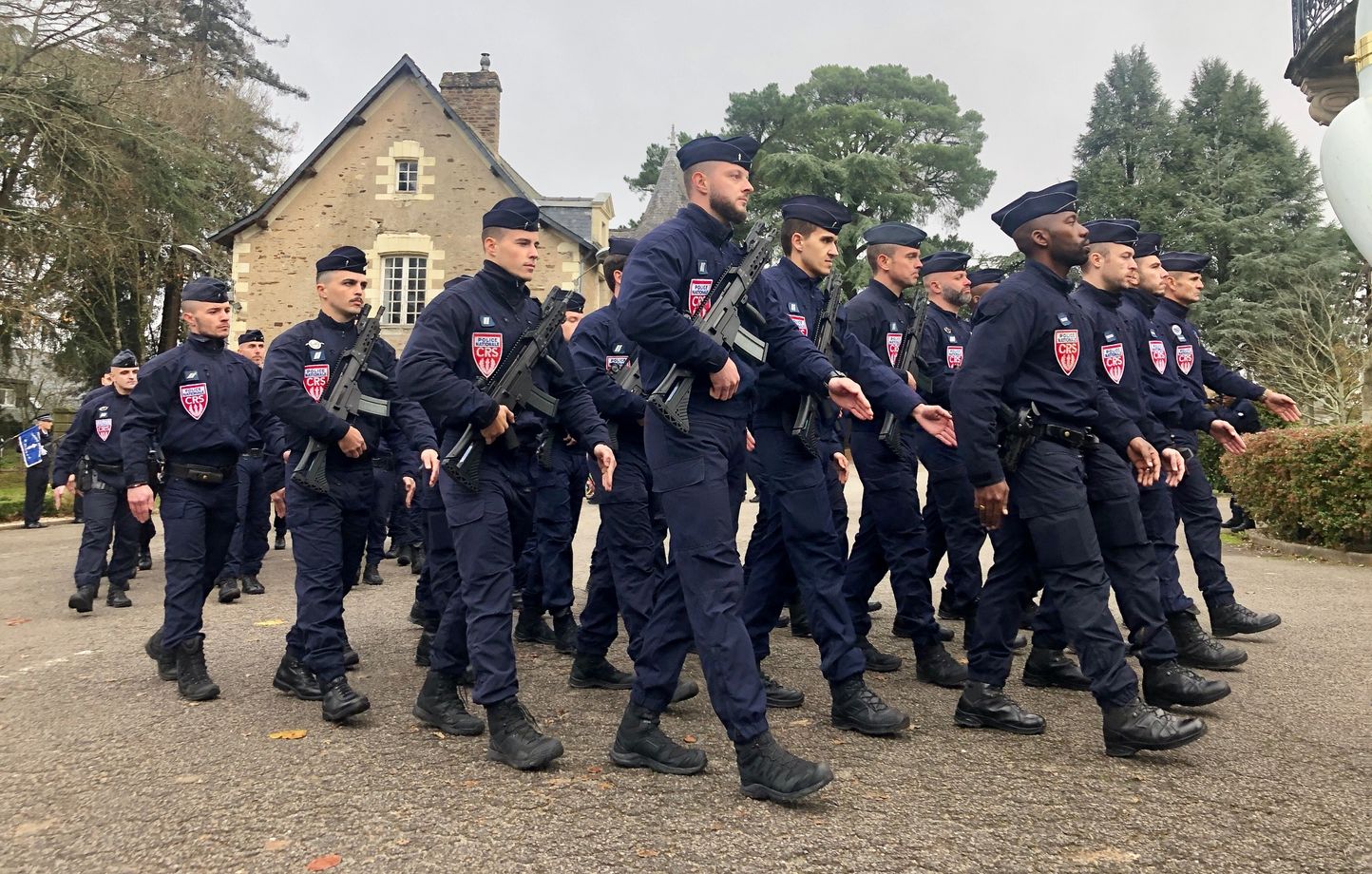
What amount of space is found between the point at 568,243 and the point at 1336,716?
2353 cm

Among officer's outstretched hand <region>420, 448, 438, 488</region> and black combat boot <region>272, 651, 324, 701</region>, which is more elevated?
officer's outstretched hand <region>420, 448, 438, 488</region>

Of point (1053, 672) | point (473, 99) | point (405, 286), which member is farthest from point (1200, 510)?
point (473, 99)

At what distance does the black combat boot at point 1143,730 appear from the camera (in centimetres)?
391

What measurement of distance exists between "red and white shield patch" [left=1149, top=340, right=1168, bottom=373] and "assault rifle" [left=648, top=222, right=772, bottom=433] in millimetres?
2812

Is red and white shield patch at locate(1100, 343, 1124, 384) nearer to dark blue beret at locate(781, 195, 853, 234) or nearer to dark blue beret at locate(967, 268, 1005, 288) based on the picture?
dark blue beret at locate(781, 195, 853, 234)

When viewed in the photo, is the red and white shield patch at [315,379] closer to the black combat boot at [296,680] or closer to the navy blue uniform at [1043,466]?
the black combat boot at [296,680]

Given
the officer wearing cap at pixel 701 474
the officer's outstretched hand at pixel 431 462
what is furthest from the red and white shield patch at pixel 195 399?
the officer wearing cap at pixel 701 474

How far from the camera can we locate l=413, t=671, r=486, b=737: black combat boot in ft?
14.6

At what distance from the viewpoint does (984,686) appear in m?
4.48

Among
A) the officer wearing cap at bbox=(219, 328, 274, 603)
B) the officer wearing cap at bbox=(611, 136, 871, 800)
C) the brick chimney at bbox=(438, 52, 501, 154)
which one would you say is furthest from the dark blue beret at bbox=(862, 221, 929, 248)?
the brick chimney at bbox=(438, 52, 501, 154)

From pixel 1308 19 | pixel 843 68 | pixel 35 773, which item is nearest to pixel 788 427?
pixel 35 773

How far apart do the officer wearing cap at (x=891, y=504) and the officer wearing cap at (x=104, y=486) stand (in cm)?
590

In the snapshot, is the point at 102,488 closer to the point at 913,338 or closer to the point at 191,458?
the point at 191,458

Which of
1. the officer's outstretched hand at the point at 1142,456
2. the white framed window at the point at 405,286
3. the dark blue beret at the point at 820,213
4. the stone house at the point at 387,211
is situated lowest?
the officer's outstretched hand at the point at 1142,456
